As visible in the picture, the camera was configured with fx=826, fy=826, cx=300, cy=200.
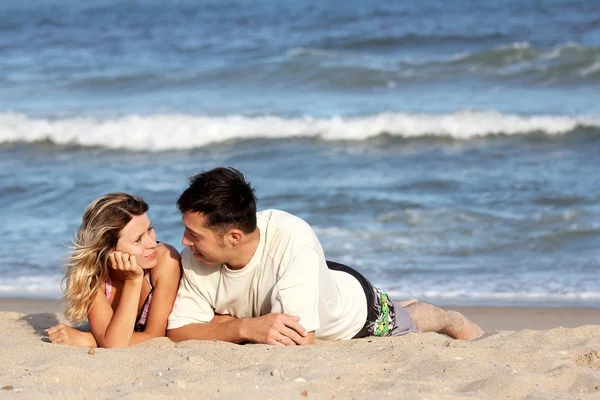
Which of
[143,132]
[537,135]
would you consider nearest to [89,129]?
[143,132]

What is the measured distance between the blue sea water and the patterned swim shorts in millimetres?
1376

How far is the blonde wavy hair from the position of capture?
3963mm

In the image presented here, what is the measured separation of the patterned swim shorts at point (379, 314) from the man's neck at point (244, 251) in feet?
1.96

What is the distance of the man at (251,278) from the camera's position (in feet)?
12.3

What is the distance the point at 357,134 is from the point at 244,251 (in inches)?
339

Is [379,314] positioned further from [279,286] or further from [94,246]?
[94,246]

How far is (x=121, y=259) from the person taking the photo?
396 cm

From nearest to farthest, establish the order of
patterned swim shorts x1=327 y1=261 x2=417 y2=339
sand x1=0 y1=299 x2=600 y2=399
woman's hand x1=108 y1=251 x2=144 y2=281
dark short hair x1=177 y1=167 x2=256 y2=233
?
1. sand x1=0 y1=299 x2=600 y2=399
2. dark short hair x1=177 y1=167 x2=256 y2=233
3. woman's hand x1=108 y1=251 x2=144 y2=281
4. patterned swim shorts x1=327 y1=261 x2=417 y2=339

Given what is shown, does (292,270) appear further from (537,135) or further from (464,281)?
(537,135)

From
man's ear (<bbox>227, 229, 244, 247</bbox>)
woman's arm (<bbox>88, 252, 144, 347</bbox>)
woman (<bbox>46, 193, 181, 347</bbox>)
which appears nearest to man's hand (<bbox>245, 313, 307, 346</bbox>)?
man's ear (<bbox>227, 229, 244, 247</bbox>)

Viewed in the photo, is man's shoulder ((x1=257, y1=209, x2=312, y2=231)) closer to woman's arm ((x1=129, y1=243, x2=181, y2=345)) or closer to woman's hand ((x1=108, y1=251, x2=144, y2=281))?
woman's arm ((x1=129, y1=243, x2=181, y2=345))

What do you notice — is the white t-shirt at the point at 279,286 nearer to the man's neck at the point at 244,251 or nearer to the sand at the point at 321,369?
the man's neck at the point at 244,251

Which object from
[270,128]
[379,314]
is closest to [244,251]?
[379,314]

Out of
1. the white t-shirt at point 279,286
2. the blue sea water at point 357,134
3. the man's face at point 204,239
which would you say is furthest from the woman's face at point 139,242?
the blue sea water at point 357,134
